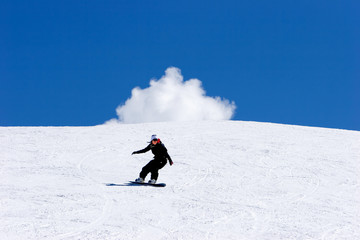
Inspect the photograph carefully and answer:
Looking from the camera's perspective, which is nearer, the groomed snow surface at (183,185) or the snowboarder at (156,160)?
the groomed snow surface at (183,185)

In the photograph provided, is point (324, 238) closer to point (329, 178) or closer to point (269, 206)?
point (269, 206)

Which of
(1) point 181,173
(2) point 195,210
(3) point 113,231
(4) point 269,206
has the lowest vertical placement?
(3) point 113,231

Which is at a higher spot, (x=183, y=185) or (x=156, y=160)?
(x=156, y=160)

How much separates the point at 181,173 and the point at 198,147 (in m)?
3.71

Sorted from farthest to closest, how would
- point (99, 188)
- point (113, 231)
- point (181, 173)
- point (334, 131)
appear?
point (334, 131), point (181, 173), point (99, 188), point (113, 231)

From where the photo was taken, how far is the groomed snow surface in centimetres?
764

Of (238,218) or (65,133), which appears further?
(65,133)

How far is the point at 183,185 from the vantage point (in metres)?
11.0

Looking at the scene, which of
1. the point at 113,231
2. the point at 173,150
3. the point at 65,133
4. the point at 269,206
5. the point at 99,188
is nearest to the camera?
the point at 113,231

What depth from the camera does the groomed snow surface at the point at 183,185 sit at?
7641mm

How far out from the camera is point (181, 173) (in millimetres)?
12398

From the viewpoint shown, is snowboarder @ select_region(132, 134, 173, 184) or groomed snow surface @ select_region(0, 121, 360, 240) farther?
snowboarder @ select_region(132, 134, 173, 184)

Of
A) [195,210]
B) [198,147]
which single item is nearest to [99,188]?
[195,210]

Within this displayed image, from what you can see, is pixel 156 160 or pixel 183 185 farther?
pixel 156 160
